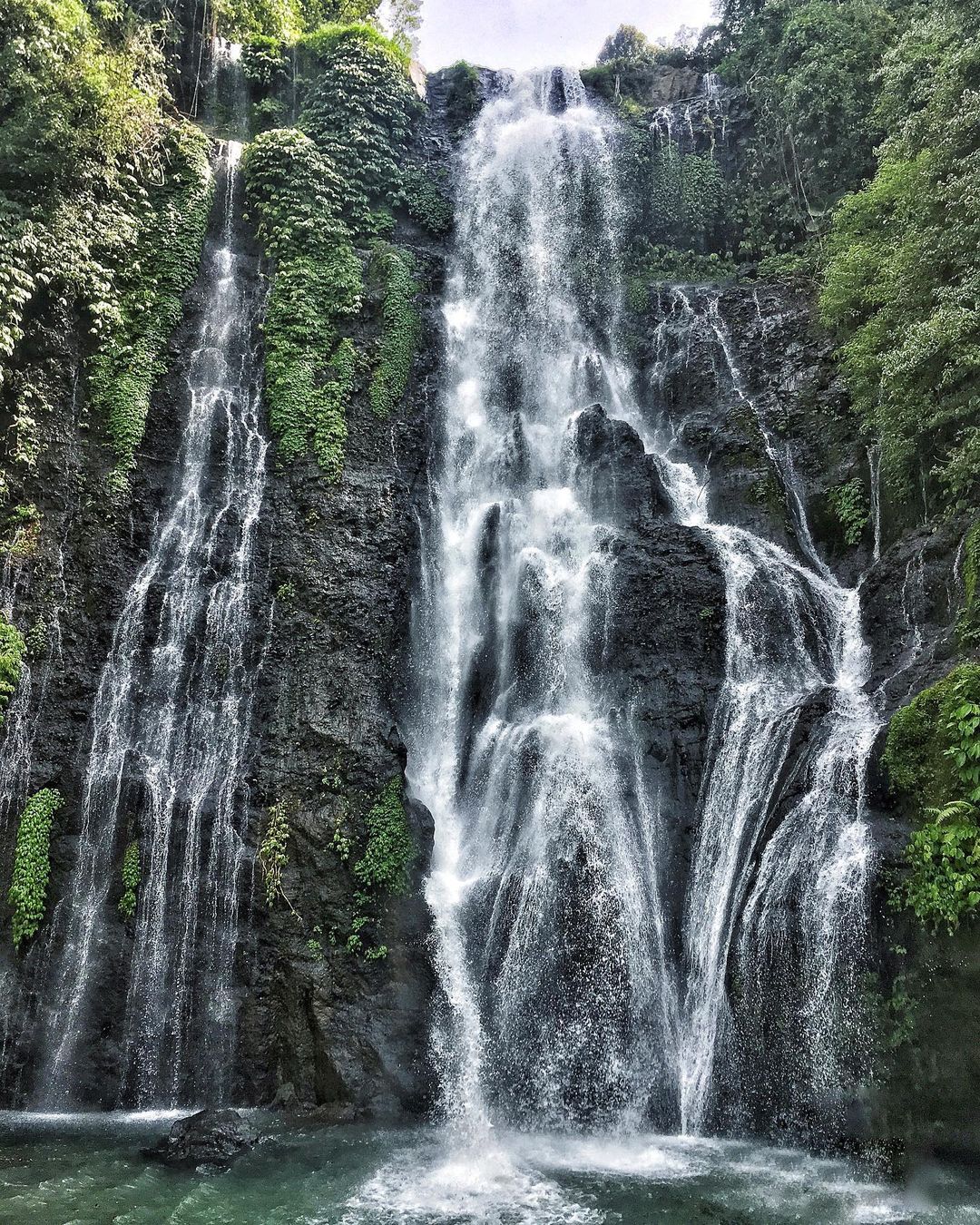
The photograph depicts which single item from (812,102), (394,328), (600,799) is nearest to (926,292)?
(600,799)

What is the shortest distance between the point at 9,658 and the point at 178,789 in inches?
133

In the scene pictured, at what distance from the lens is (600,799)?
12.0m

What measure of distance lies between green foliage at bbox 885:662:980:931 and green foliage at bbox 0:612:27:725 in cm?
1257

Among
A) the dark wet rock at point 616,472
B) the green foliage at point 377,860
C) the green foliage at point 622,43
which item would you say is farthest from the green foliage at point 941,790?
the green foliage at point 622,43

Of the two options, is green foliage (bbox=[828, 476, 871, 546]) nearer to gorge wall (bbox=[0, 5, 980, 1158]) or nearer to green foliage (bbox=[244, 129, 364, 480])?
gorge wall (bbox=[0, 5, 980, 1158])

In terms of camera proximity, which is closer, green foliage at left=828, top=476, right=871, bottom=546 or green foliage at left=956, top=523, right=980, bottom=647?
green foliage at left=956, top=523, right=980, bottom=647

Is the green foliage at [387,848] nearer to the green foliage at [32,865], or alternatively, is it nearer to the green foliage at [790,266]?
the green foliage at [32,865]

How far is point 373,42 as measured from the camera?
79.3 ft

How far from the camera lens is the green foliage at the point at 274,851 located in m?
11.9

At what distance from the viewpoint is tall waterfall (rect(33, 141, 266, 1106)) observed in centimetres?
1106

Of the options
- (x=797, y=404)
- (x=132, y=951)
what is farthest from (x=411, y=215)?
(x=132, y=951)

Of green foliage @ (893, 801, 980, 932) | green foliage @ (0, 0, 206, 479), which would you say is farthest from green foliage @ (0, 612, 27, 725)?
green foliage @ (893, 801, 980, 932)

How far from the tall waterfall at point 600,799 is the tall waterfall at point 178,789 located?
313 cm

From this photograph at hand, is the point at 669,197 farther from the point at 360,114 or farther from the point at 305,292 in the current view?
the point at 305,292
